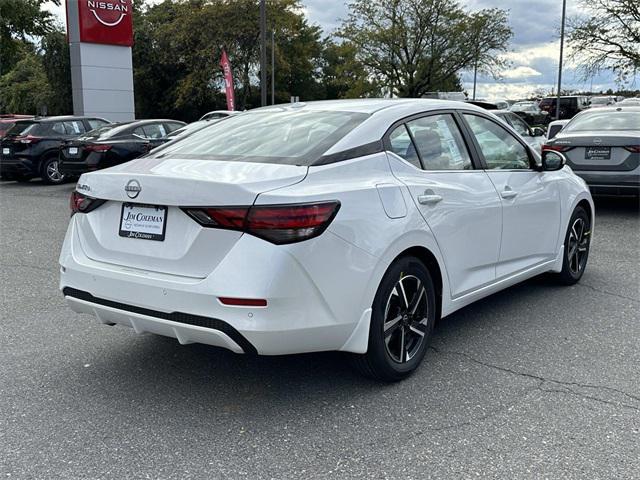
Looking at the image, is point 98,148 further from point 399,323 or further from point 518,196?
point 399,323

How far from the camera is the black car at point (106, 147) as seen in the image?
1331cm

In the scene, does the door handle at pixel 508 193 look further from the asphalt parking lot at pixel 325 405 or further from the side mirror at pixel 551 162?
the asphalt parking lot at pixel 325 405

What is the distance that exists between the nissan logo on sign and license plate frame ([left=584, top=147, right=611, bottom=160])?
17353 millimetres

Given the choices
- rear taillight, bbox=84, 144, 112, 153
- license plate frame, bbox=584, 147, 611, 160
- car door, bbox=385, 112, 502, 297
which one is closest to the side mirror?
car door, bbox=385, 112, 502, 297

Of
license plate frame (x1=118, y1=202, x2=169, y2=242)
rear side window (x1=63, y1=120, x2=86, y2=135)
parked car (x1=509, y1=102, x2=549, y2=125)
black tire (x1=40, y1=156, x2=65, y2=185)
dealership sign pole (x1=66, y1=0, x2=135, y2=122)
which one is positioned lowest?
black tire (x1=40, y1=156, x2=65, y2=185)

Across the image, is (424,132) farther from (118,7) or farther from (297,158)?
(118,7)

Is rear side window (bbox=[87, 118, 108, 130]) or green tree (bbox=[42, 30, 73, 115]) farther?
green tree (bbox=[42, 30, 73, 115])

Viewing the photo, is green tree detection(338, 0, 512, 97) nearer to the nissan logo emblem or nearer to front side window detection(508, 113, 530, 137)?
front side window detection(508, 113, 530, 137)

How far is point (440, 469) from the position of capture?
2.81 metres

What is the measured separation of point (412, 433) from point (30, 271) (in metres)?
4.77

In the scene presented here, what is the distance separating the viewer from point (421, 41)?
38.1 m

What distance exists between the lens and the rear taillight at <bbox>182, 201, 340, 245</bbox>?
118 inches

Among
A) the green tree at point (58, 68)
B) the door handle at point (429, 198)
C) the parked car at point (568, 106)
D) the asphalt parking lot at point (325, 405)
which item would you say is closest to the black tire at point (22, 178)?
the asphalt parking lot at point (325, 405)

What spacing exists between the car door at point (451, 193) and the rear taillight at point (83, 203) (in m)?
1.65
